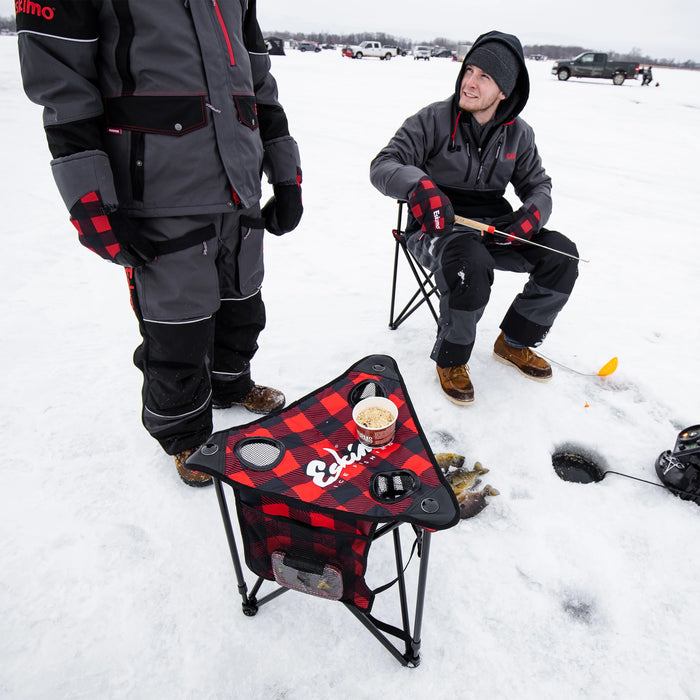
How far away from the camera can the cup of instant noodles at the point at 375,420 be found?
4.20 ft

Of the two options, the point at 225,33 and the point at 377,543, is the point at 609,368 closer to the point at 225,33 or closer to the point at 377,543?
the point at 377,543

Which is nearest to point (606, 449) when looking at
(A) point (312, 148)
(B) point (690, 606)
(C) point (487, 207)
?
(B) point (690, 606)

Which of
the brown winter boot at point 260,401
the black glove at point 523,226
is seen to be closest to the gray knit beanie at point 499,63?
the black glove at point 523,226

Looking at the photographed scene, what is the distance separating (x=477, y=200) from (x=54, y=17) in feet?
6.42

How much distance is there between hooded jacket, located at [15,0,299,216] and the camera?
1.22 meters

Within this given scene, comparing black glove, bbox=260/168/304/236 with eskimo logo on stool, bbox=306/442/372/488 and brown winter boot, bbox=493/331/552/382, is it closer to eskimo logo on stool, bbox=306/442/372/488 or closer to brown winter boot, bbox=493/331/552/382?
eskimo logo on stool, bbox=306/442/372/488

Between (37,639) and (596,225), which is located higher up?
(596,225)

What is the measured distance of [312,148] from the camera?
22.1 feet

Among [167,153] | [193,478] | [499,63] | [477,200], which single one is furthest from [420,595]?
[499,63]

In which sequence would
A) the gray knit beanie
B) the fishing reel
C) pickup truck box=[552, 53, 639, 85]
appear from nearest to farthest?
the fishing reel, the gray knit beanie, pickup truck box=[552, 53, 639, 85]

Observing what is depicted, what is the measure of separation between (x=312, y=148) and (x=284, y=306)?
449 centimetres

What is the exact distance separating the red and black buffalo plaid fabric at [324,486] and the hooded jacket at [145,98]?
82cm

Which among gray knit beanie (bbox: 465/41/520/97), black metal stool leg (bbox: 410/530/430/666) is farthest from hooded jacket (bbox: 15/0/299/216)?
black metal stool leg (bbox: 410/530/430/666)

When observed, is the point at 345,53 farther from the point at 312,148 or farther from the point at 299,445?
the point at 299,445
